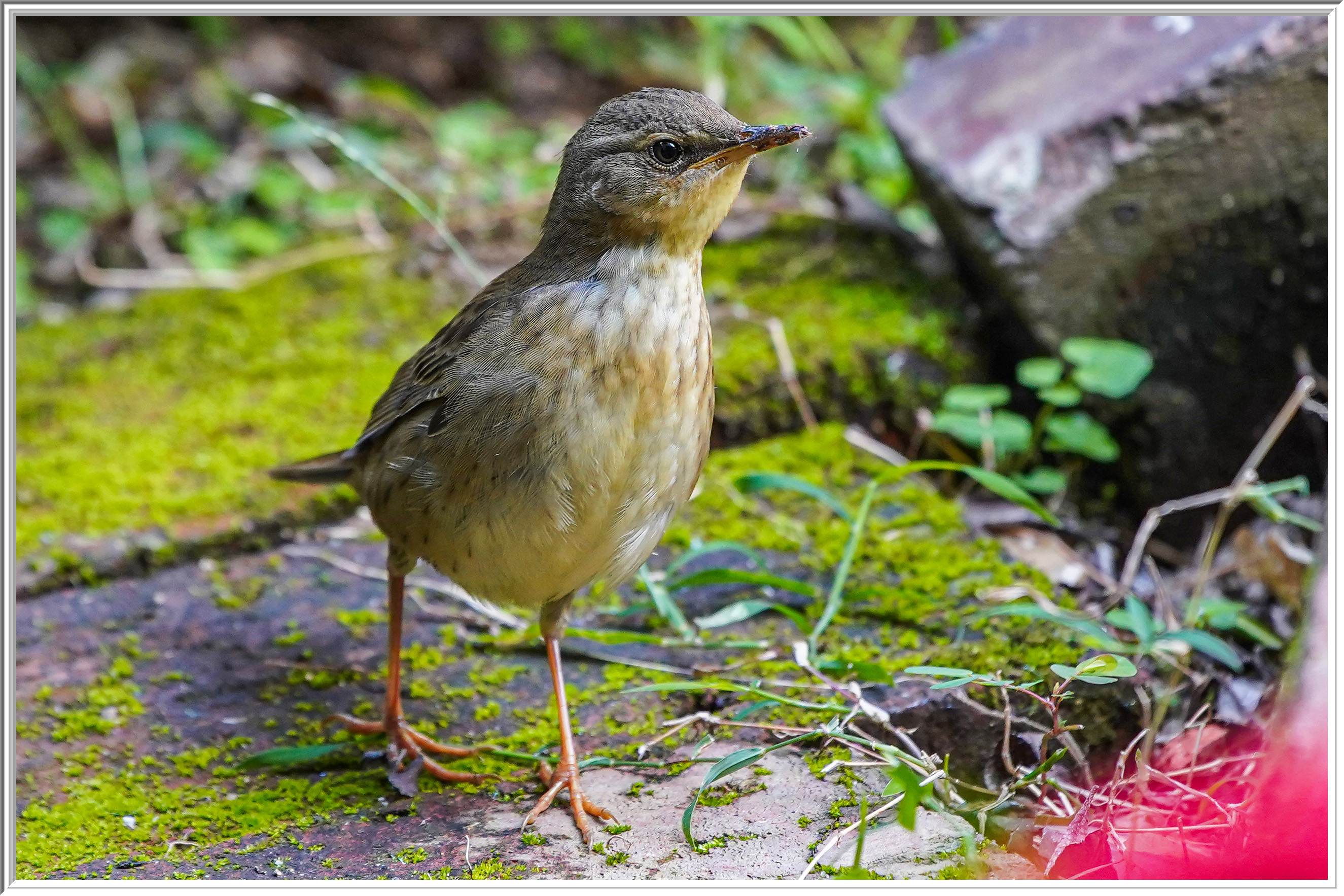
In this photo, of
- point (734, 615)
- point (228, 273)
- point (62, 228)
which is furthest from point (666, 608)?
point (62, 228)

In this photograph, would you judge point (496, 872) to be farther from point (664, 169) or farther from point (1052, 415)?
point (1052, 415)

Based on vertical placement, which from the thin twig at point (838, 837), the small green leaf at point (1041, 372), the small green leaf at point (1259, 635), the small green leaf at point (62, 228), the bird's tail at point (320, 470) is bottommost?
the small green leaf at point (1259, 635)

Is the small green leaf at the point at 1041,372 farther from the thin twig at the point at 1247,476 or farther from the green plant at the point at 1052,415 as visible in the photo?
the thin twig at the point at 1247,476

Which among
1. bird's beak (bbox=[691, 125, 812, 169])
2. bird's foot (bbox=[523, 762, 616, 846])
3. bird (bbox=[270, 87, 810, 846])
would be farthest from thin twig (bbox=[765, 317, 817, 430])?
bird's foot (bbox=[523, 762, 616, 846])

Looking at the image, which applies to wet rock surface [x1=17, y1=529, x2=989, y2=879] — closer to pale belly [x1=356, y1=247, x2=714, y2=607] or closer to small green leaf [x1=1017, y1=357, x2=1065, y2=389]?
pale belly [x1=356, y1=247, x2=714, y2=607]

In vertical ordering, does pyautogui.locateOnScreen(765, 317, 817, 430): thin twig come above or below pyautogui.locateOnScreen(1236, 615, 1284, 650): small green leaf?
above

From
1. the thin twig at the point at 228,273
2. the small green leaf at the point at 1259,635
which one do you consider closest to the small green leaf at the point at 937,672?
the small green leaf at the point at 1259,635
